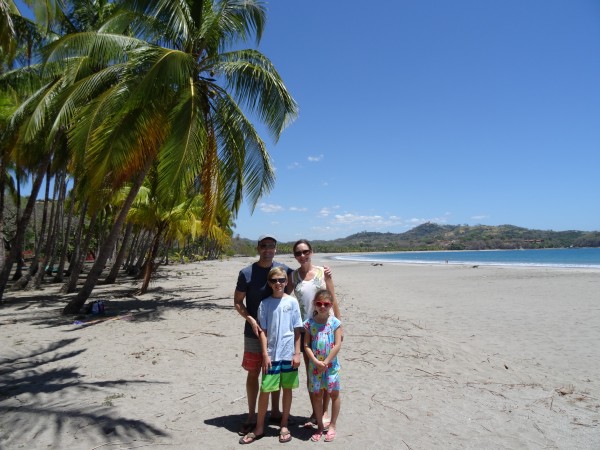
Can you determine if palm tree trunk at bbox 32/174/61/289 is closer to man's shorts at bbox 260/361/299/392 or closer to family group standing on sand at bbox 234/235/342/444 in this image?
family group standing on sand at bbox 234/235/342/444

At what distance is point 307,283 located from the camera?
11.4 ft

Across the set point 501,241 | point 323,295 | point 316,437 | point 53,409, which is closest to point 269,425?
point 316,437

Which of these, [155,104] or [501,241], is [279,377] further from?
Answer: [501,241]

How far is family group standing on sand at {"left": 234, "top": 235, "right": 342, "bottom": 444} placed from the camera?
3.22 meters

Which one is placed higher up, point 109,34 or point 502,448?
point 109,34

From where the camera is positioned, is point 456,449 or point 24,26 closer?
point 456,449

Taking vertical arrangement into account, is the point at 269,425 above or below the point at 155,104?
below

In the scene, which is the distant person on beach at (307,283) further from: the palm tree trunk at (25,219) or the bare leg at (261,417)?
the palm tree trunk at (25,219)

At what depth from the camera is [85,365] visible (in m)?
5.32

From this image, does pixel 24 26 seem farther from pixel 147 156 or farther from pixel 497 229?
pixel 497 229

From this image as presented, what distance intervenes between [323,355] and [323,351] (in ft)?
0.11

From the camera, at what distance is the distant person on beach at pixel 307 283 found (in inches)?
136

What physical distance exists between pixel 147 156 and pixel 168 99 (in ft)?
4.29

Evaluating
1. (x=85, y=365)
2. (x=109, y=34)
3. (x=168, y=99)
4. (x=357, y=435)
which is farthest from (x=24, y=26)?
(x=357, y=435)
